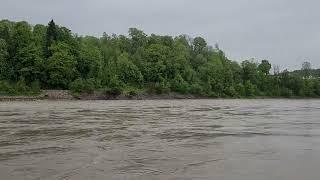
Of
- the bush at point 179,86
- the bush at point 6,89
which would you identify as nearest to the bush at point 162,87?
the bush at point 179,86

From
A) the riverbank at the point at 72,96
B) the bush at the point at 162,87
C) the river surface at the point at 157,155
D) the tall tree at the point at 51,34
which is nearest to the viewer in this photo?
the river surface at the point at 157,155

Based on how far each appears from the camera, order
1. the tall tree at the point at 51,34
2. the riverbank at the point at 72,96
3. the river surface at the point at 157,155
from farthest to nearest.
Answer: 1. the tall tree at the point at 51,34
2. the riverbank at the point at 72,96
3. the river surface at the point at 157,155

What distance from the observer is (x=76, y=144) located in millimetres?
18953

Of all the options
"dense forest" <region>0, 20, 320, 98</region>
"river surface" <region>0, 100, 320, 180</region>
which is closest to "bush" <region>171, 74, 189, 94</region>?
"dense forest" <region>0, 20, 320, 98</region>

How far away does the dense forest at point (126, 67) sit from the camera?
113m

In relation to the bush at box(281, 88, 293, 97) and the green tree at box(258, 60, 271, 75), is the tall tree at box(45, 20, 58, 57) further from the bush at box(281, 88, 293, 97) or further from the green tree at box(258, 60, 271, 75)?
the green tree at box(258, 60, 271, 75)

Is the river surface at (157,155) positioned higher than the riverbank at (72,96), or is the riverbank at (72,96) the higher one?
the riverbank at (72,96)

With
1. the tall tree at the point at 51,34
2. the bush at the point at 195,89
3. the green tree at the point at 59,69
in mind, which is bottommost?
the bush at the point at 195,89

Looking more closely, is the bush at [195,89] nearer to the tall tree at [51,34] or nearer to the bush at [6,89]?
the tall tree at [51,34]

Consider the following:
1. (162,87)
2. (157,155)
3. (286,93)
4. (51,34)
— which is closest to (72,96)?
(51,34)

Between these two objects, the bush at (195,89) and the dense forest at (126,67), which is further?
the bush at (195,89)

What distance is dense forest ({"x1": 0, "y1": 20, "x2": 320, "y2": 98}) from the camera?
113m

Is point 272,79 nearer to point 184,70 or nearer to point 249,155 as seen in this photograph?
point 184,70

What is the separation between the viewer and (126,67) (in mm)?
135125
